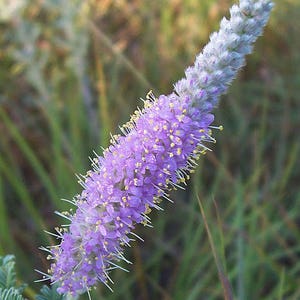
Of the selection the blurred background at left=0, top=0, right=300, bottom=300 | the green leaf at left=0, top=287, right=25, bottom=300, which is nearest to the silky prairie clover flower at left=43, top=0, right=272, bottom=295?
the green leaf at left=0, top=287, right=25, bottom=300

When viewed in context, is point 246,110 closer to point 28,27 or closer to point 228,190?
point 228,190

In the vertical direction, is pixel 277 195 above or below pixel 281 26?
below

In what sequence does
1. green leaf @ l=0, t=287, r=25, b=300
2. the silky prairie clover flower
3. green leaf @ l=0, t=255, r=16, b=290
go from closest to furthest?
the silky prairie clover flower, green leaf @ l=0, t=287, r=25, b=300, green leaf @ l=0, t=255, r=16, b=290

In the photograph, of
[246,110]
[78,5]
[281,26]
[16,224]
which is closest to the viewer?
[16,224]

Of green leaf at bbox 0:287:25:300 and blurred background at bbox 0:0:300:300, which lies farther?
blurred background at bbox 0:0:300:300

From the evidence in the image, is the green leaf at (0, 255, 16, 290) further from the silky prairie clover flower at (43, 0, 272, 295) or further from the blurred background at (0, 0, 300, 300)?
the blurred background at (0, 0, 300, 300)

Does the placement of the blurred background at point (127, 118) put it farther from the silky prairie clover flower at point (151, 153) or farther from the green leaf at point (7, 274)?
the silky prairie clover flower at point (151, 153)

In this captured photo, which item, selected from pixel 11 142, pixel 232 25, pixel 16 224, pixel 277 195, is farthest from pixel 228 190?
pixel 232 25
